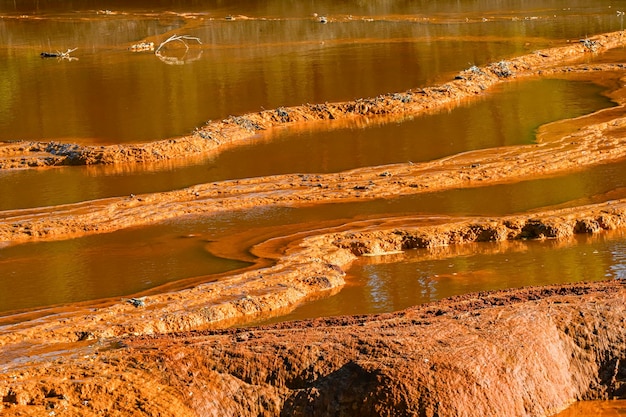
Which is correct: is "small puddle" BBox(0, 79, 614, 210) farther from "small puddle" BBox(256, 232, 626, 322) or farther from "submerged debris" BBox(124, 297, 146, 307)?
"submerged debris" BBox(124, 297, 146, 307)

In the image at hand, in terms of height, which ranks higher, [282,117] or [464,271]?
[282,117]

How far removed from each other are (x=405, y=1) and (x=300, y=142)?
20.5 metres

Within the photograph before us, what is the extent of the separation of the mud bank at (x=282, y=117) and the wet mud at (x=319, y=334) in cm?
266

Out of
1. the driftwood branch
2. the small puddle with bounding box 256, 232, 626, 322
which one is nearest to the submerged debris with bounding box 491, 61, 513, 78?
the driftwood branch

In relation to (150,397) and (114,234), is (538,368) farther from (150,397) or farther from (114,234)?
(114,234)

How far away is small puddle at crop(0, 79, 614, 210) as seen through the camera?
14.5 metres

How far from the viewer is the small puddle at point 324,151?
1451cm

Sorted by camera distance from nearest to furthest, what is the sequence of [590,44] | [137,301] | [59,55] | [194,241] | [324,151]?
[137,301]
[194,241]
[324,151]
[590,44]
[59,55]

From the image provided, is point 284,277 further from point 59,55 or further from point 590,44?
point 59,55

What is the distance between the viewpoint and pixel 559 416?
6219mm

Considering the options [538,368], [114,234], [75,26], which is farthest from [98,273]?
[75,26]

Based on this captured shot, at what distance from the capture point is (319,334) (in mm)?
6590

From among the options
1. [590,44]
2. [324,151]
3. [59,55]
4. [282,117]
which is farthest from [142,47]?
[324,151]

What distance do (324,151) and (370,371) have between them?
10.3 m
